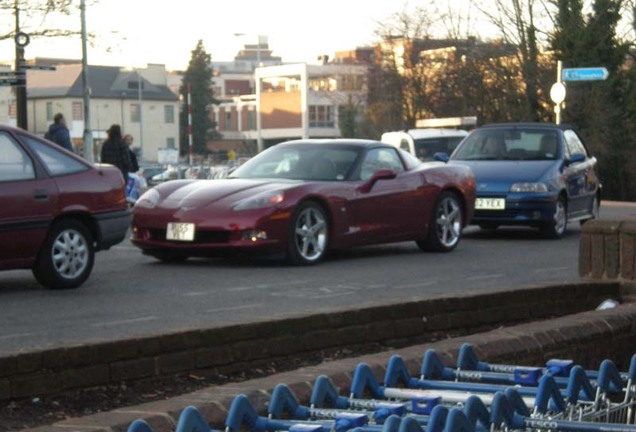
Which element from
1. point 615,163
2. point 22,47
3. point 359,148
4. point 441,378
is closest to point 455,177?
point 359,148

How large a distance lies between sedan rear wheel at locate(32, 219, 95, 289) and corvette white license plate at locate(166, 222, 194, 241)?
167 cm

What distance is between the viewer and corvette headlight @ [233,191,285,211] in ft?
44.9

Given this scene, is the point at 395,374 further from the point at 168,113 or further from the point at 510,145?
the point at 168,113

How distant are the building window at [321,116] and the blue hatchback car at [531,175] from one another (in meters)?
97.8

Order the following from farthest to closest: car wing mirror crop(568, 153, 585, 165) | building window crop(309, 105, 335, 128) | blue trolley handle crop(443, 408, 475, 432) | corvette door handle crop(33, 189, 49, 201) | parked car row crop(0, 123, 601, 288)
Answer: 1. building window crop(309, 105, 335, 128)
2. car wing mirror crop(568, 153, 585, 165)
3. parked car row crop(0, 123, 601, 288)
4. corvette door handle crop(33, 189, 49, 201)
5. blue trolley handle crop(443, 408, 475, 432)

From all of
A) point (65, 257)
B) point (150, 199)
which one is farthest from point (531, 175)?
point (65, 257)

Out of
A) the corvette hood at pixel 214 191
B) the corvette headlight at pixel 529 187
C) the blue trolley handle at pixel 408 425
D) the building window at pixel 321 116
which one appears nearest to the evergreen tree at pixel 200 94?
the building window at pixel 321 116

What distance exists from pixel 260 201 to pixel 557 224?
6.18 m

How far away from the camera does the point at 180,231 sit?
13.7 meters

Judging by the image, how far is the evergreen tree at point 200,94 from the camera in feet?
367

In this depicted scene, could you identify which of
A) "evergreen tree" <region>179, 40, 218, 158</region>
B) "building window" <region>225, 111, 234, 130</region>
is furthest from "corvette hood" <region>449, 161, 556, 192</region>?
"building window" <region>225, 111, 234, 130</region>

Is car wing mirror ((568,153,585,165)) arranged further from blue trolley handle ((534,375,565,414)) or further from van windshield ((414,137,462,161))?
van windshield ((414,137,462,161))

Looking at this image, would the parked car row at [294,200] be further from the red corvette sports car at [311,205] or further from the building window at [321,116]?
the building window at [321,116]

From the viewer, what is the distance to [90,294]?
1158 cm
